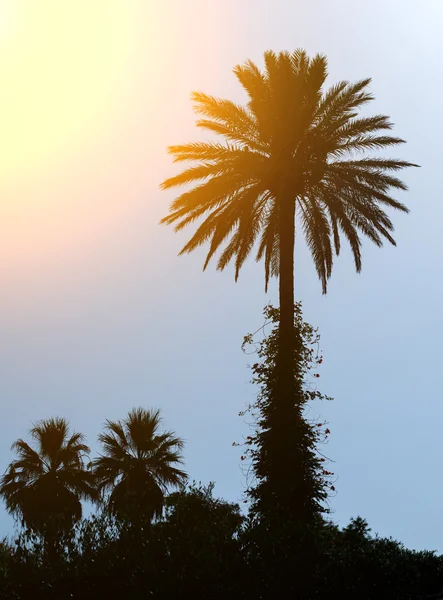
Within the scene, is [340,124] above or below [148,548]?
above

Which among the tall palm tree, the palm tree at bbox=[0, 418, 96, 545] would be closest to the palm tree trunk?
the tall palm tree

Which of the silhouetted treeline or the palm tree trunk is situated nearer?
the silhouetted treeline

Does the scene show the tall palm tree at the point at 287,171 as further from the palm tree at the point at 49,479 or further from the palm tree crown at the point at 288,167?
the palm tree at the point at 49,479

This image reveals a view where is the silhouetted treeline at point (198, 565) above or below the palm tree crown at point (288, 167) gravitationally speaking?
below

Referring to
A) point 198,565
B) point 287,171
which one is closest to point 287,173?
point 287,171

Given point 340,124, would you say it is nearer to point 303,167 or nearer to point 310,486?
point 303,167

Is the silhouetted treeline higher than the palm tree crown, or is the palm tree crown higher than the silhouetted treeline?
the palm tree crown

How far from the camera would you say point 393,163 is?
26.3 meters

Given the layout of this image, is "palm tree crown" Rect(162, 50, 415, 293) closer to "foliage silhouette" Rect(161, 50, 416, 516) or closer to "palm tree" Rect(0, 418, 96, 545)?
"foliage silhouette" Rect(161, 50, 416, 516)

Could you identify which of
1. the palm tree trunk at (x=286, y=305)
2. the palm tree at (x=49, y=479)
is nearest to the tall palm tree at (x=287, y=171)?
the palm tree trunk at (x=286, y=305)

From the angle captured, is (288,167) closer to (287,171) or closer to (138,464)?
(287,171)

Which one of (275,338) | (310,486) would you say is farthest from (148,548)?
(275,338)

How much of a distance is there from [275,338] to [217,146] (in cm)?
696

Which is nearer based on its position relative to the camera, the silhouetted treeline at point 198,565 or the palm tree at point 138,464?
the silhouetted treeline at point 198,565
